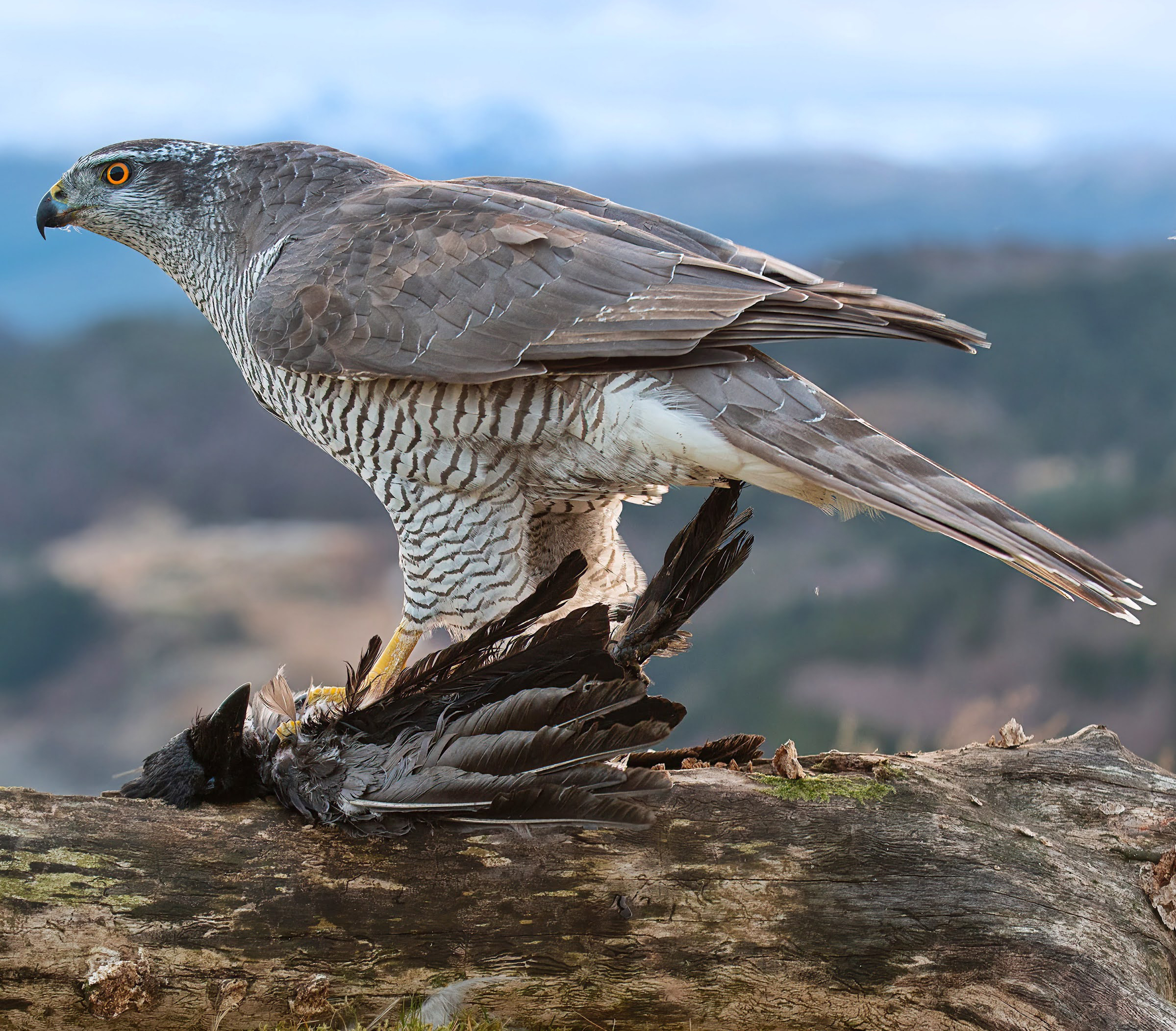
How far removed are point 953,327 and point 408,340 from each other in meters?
1.39

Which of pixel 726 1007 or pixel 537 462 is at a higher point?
pixel 537 462

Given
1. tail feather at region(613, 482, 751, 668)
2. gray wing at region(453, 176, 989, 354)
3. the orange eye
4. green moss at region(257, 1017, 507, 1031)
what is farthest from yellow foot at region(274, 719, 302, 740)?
the orange eye

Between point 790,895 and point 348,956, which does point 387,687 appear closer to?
point 348,956

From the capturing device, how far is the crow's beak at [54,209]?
3.63m

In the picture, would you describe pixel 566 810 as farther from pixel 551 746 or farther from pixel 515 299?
pixel 515 299

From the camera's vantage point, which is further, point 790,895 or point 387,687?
point 387,687

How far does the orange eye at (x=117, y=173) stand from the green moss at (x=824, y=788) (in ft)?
9.47

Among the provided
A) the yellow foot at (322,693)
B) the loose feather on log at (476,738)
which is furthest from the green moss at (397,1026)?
the yellow foot at (322,693)

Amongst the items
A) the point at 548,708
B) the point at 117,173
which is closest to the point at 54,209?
the point at 117,173

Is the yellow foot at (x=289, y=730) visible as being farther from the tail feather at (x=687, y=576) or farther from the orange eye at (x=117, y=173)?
the orange eye at (x=117, y=173)

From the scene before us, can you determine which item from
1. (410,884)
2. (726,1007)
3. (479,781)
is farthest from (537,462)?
(726,1007)

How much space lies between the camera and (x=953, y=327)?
266 centimetres

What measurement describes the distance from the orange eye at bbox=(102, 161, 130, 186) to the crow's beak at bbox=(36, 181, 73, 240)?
18 centimetres

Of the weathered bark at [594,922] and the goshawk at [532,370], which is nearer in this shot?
the weathered bark at [594,922]
